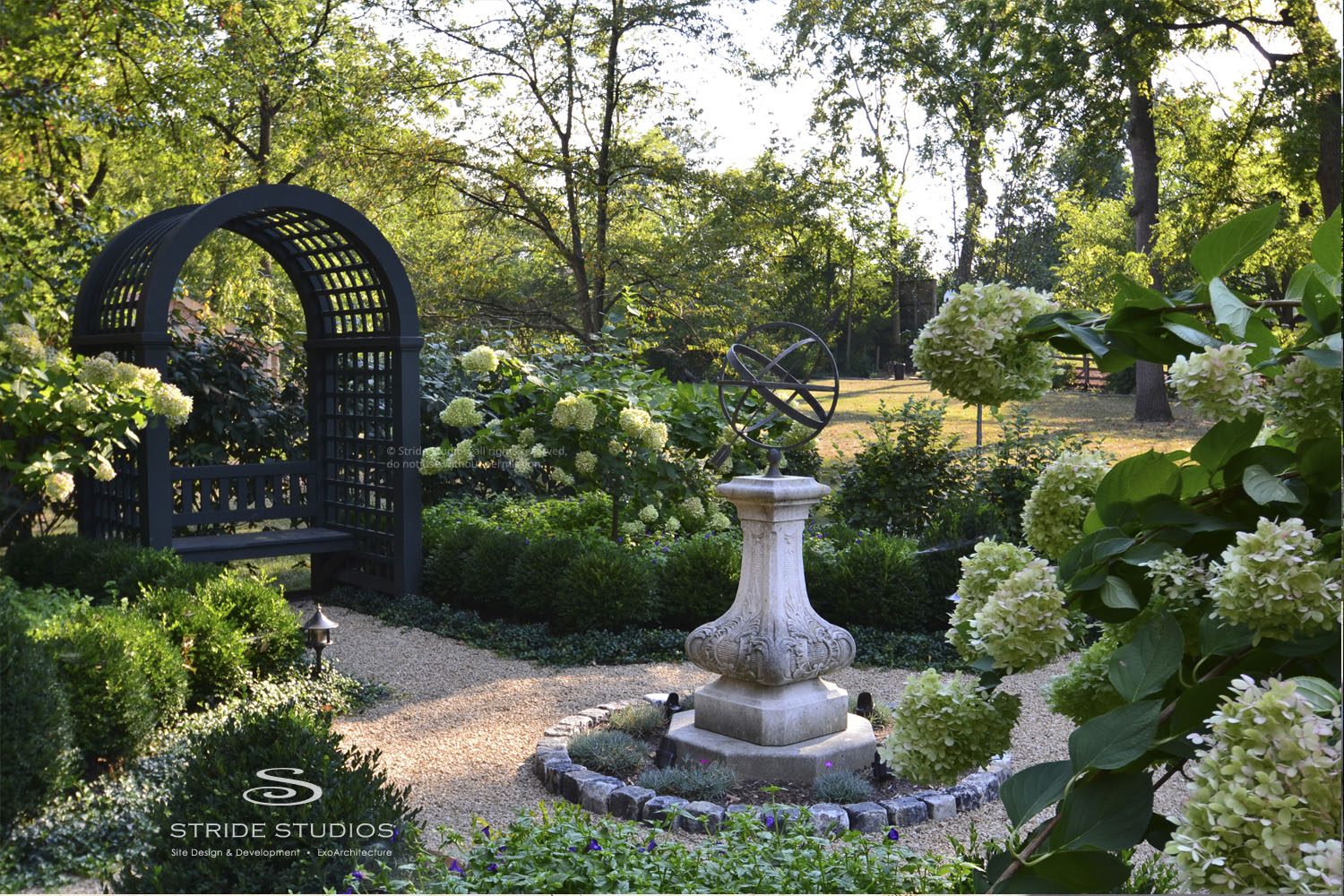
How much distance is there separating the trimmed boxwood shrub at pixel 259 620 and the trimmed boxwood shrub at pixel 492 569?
1920mm

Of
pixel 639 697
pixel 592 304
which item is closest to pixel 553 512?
pixel 639 697

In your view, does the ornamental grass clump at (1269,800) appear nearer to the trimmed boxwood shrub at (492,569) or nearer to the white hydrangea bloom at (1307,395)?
the white hydrangea bloom at (1307,395)

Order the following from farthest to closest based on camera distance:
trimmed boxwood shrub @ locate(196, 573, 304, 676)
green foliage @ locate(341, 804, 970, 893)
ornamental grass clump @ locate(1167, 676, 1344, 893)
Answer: trimmed boxwood shrub @ locate(196, 573, 304, 676)
green foliage @ locate(341, 804, 970, 893)
ornamental grass clump @ locate(1167, 676, 1344, 893)

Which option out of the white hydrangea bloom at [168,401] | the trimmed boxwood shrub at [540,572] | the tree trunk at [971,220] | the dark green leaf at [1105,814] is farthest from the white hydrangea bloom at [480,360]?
the tree trunk at [971,220]

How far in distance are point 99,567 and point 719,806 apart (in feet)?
13.4

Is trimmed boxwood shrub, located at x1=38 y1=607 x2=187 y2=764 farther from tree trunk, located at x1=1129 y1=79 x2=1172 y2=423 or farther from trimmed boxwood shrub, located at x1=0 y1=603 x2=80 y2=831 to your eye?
tree trunk, located at x1=1129 y1=79 x2=1172 y2=423

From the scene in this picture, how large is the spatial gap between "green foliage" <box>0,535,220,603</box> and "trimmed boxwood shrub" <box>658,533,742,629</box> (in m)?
2.72

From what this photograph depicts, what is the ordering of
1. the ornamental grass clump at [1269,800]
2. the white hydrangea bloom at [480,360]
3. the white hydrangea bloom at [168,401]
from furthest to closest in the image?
the white hydrangea bloom at [480,360], the white hydrangea bloom at [168,401], the ornamental grass clump at [1269,800]

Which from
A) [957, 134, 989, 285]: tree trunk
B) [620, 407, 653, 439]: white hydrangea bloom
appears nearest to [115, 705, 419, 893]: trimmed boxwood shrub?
[620, 407, 653, 439]: white hydrangea bloom

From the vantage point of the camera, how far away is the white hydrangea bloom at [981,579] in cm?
106

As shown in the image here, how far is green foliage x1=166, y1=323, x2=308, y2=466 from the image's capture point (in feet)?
26.3

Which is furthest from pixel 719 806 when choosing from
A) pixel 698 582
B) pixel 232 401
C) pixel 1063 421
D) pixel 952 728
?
pixel 1063 421

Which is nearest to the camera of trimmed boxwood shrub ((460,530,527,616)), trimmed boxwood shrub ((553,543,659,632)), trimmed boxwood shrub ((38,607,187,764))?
trimmed boxwood shrub ((38,607,187,764))

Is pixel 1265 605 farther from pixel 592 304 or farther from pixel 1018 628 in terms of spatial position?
pixel 592 304
